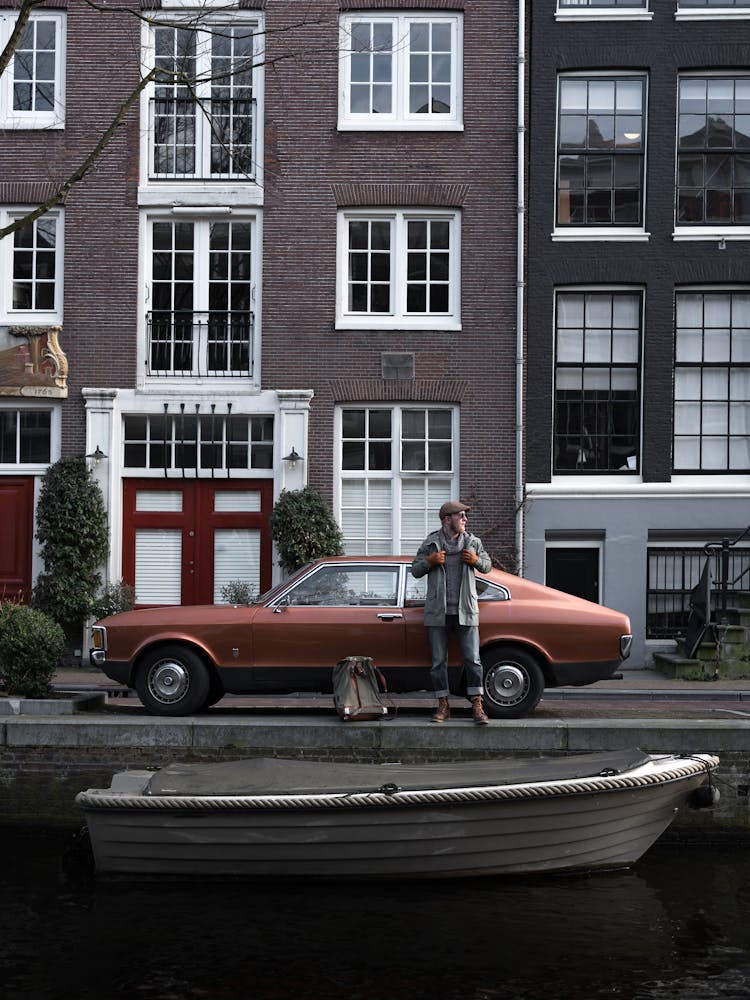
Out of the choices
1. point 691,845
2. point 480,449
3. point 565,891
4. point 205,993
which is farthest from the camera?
point 480,449

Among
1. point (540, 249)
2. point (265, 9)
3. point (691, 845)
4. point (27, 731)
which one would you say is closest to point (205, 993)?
point (27, 731)

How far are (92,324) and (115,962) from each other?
13450 mm

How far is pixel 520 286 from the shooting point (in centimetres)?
2075

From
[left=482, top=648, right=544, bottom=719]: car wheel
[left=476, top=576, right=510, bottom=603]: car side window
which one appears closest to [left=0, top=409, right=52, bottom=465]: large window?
[left=476, top=576, right=510, bottom=603]: car side window

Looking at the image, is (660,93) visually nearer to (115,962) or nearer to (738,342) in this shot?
(738,342)

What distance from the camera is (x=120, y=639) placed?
12609 millimetres

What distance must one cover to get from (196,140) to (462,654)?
11.6m

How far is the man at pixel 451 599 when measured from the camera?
12.1 metres

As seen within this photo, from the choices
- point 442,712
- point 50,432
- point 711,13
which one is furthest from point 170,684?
point 711,13

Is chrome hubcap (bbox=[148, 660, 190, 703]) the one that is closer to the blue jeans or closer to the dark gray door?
the blue jeans

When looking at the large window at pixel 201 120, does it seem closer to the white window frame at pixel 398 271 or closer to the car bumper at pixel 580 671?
the white window frame at pixel 398 271

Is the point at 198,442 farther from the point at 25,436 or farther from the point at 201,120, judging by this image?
the point at 201,120

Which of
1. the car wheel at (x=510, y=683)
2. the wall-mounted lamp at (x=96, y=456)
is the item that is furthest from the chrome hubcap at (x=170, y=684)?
the wall-mounted lamp at (x=96, y=456)

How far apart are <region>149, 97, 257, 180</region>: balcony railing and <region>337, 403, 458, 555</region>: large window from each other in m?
4.14
